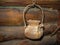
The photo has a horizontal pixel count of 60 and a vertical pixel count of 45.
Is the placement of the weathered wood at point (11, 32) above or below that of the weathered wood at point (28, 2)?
below

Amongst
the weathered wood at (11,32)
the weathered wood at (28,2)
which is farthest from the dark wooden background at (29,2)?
the weathered wood at (11,32)

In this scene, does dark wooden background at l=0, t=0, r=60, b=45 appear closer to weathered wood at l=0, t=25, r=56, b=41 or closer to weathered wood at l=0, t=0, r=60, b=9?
weathered wood at l=0, t=0, r=60, b=9

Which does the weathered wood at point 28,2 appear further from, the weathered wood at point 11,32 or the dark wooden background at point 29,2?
the weathered wood at point 11,32

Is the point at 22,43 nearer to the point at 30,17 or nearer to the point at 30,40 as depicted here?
the point at 30,40

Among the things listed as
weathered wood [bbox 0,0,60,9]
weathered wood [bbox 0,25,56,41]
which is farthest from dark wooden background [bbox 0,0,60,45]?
weathered wood [bbox 0,25,56,41]

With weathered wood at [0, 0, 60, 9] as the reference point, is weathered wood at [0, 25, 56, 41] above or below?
below

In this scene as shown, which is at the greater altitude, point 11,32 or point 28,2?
point 28,2

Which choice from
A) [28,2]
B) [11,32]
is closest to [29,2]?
[28,2]

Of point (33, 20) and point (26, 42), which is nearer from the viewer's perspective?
point (33, 20)

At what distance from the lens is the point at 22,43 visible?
2070 mm

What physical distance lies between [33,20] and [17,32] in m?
0.31

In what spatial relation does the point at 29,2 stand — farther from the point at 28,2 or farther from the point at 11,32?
the point at 11,32

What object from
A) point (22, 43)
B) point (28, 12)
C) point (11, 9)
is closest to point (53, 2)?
point (28, 12)

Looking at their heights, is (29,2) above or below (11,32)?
above
